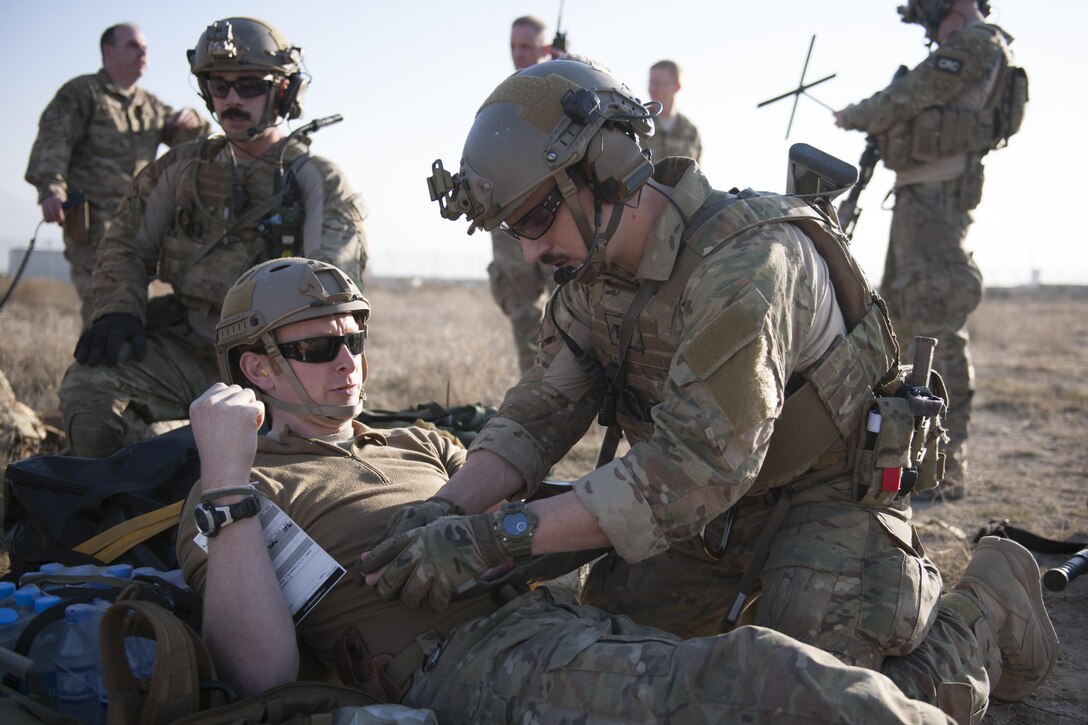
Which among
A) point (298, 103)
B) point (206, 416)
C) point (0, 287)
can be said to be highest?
point (298, 103)

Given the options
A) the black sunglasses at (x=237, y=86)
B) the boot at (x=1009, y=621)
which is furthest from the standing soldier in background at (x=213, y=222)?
the boot at (x=1009, y=621)

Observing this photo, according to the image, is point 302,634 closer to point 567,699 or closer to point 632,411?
point 567,699

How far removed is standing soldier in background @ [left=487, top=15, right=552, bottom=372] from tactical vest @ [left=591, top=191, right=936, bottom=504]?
5275mm

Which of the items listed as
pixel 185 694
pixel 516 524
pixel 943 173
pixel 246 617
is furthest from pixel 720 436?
pixel 943 173

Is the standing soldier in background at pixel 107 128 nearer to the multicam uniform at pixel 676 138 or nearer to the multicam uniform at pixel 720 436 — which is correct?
the multicam uniform at pixel 676 138

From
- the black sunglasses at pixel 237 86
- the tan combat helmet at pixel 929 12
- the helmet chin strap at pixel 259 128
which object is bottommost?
the helmet chin strap at pixel 259 128

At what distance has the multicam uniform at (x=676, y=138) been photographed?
9484 mm

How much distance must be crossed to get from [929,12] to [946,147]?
38.6 inches

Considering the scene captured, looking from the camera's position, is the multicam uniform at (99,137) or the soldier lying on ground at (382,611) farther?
the multicam uniform at (99,137)

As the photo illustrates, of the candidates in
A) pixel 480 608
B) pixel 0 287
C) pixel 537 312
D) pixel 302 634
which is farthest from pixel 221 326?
pixel 0 287

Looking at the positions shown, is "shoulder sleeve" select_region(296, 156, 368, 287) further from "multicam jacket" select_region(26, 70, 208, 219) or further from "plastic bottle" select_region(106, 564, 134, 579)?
"multicam jacket" select_region(26, 70, 208, 219)

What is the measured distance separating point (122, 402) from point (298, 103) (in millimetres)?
1971

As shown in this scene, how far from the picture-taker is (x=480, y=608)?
2.97 metres

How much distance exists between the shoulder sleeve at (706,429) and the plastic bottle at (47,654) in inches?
57.0
